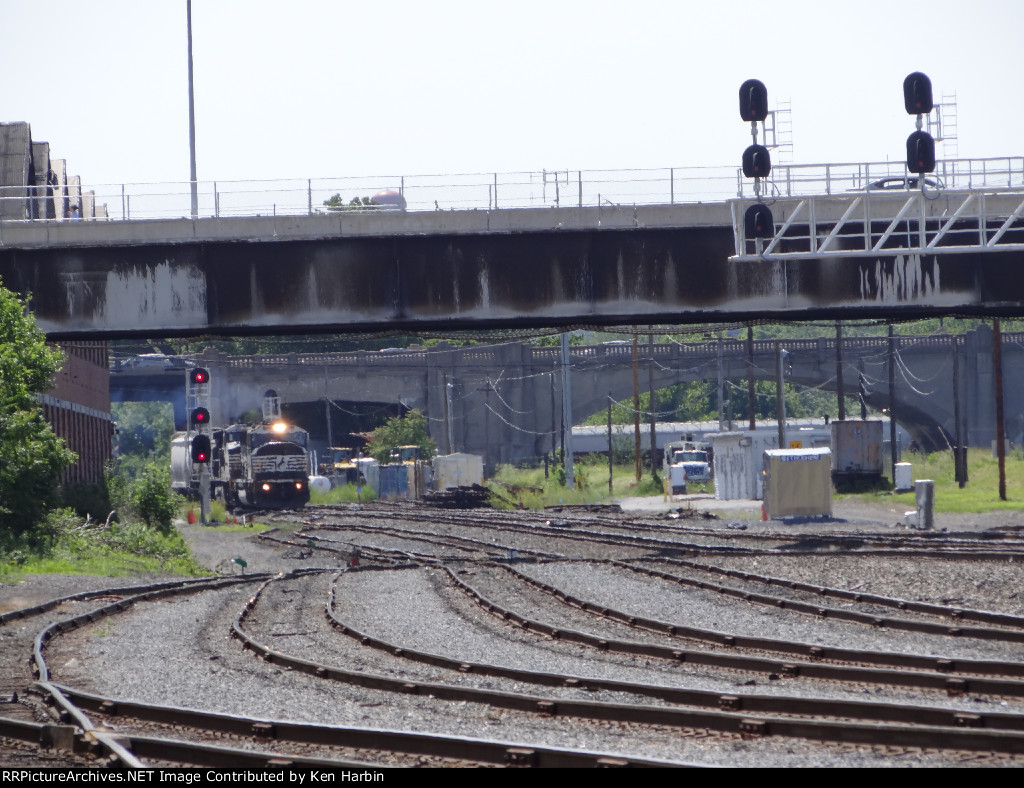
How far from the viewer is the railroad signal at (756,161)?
19.2 meters

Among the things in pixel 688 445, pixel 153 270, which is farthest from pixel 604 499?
pixel 153 270

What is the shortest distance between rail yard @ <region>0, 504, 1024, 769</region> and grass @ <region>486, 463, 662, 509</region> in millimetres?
24973

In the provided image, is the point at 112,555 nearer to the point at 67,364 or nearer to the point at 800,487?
the point at 67,364

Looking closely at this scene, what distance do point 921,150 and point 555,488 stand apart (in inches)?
1473

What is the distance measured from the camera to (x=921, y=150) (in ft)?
60.5

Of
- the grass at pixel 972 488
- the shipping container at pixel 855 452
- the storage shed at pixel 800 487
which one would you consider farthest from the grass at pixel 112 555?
the shipping container at pixel 855 452

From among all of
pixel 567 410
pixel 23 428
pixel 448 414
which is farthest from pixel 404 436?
pixel 23 428

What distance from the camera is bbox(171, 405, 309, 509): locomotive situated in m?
47.9

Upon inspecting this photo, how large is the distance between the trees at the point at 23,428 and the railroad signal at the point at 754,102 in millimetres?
14902

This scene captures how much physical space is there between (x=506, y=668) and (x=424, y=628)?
4115 mm

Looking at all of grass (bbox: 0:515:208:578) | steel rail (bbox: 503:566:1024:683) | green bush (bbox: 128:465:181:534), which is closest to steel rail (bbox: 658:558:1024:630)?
steel rail (bbox: 503:566:1024:683)

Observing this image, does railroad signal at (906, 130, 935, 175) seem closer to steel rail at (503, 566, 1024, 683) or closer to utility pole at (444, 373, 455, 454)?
steel rail at (503, 566, 1024, 683)
